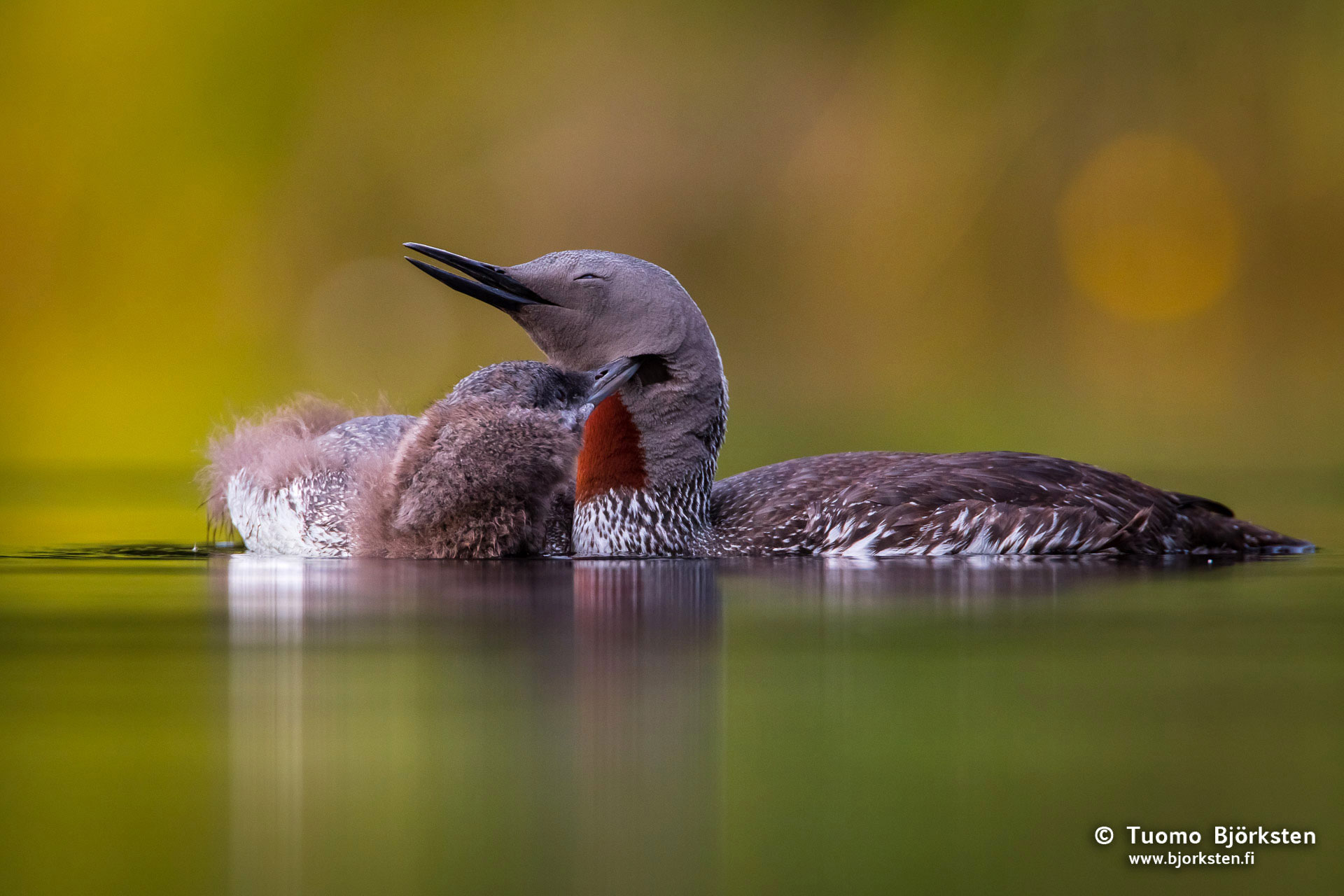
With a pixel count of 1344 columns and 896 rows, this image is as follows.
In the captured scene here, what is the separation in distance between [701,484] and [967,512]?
1021mm

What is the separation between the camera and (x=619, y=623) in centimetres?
386

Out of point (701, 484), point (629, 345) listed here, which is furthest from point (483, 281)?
point (701, 484)

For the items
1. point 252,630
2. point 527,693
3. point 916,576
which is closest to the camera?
point 527,693

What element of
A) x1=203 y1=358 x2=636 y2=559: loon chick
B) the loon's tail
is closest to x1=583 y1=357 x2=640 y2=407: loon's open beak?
x1=203 y1=358 x2=636 y2=559: loon chick

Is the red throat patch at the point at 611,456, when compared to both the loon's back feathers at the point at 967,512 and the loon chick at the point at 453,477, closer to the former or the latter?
the loon chick at the point at 453,477

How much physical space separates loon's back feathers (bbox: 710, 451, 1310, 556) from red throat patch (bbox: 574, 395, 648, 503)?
42 centimetres

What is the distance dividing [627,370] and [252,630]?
2040 millimetres

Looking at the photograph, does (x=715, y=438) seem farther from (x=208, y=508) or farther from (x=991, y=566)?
(x=208, y=508)

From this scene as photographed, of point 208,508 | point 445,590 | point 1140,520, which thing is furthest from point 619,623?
point 208,508

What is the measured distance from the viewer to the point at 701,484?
18.4ft

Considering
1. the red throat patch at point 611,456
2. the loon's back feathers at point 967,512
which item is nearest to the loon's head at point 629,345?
the red throat patch at point 611,456

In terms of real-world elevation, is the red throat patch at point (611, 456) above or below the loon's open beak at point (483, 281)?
below

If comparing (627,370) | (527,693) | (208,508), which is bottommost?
(527,693)

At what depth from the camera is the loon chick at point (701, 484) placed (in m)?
5.38
